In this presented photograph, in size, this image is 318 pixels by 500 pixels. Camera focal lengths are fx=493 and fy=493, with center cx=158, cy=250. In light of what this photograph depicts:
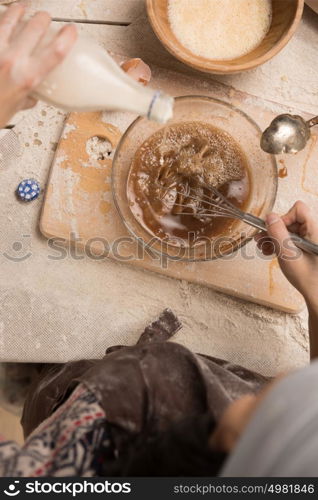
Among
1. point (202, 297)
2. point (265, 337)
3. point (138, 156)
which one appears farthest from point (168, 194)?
point (265, 337)

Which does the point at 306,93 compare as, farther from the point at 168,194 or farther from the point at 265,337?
the point at 265,337

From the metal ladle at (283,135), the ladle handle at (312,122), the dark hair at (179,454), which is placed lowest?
the dark hair at (179,454)

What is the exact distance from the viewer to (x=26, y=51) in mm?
634

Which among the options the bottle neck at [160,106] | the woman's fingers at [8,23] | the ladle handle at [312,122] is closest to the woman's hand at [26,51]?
the woman's fingers at [8,23]

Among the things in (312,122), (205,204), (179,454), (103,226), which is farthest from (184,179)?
(179,454)

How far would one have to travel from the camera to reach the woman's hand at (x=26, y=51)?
24.6 inches

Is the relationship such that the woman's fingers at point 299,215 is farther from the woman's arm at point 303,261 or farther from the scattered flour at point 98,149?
the scattered flour at point 98,149

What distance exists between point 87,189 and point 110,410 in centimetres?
49

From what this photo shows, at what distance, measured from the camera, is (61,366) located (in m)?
1.02

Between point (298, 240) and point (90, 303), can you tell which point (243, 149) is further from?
point (90, 303)

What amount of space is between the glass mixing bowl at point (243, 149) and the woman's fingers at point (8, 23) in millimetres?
351

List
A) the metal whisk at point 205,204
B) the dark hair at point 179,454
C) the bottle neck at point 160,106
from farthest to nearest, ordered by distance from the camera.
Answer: the metal whisk at point 205,204
the bottle neck at point 160,106
the dark hair at point 179,454

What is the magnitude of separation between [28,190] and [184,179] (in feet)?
1.08

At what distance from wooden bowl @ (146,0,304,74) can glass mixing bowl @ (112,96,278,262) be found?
7 cm
